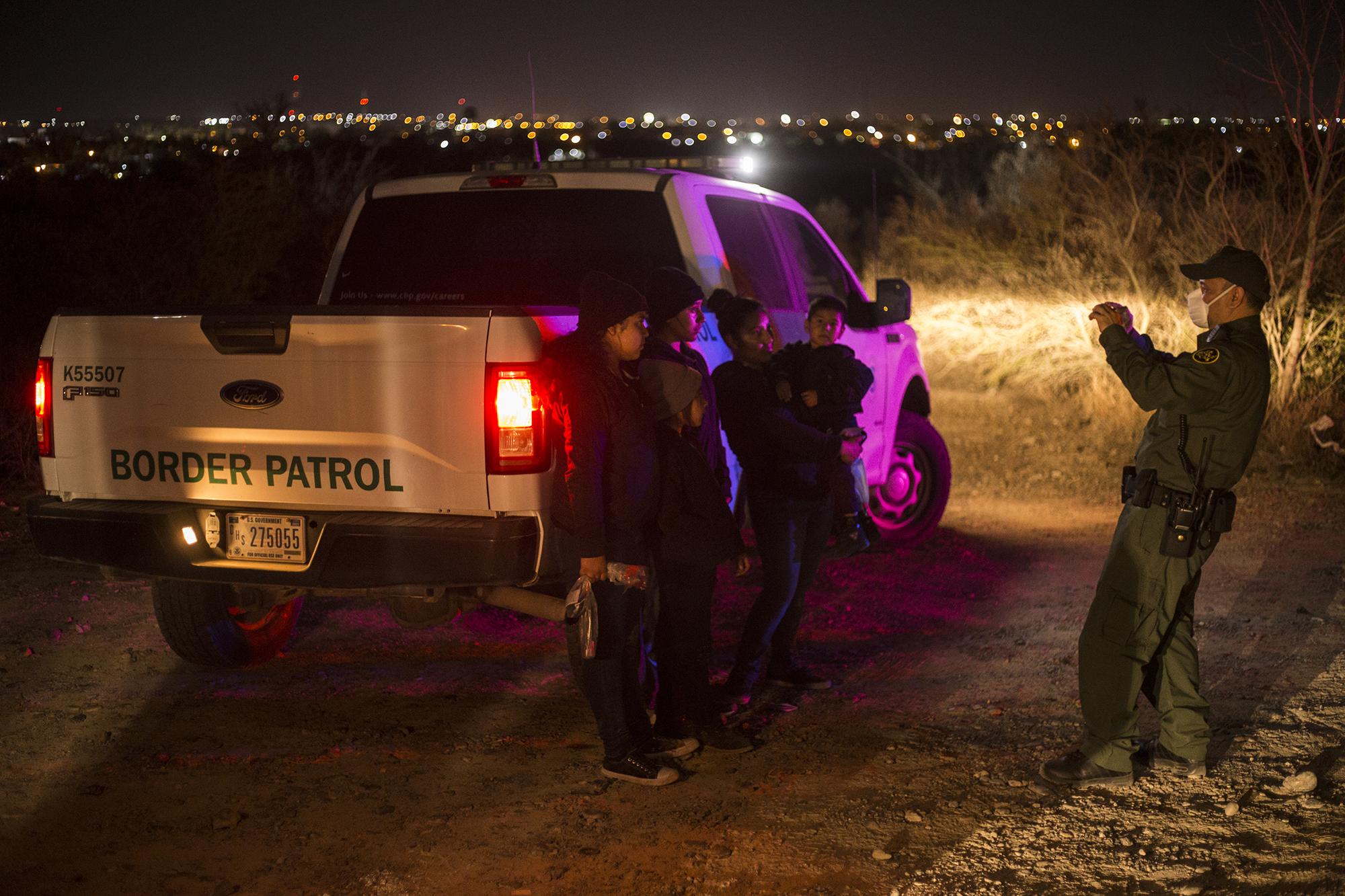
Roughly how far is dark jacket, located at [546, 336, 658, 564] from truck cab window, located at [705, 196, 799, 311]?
2031mm

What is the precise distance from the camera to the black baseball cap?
412 centimetres

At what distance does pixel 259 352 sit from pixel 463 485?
2.90ft

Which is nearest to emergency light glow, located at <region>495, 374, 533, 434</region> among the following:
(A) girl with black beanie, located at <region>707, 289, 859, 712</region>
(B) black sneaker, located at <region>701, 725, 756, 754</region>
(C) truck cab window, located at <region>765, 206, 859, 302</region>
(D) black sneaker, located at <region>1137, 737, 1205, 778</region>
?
(A) girl with black beanie, located at <region>707, 289, 859, 712</region>

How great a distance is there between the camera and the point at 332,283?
6.22 metres

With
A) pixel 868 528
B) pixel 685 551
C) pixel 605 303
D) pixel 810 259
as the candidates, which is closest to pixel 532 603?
pixel 685 551

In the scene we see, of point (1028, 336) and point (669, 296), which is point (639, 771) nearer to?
point (669, 296)

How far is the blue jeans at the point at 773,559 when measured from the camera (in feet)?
16.8

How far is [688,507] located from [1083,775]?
1.57 meters

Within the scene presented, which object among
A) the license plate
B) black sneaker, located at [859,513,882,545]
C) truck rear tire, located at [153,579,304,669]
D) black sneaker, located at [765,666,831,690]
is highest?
the license plate

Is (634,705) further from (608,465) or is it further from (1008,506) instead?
(1008,506)

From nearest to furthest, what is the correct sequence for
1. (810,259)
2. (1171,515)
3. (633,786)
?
1. (1171,515)
2. (633,786)
3. (810,259)

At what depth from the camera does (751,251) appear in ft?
21.3

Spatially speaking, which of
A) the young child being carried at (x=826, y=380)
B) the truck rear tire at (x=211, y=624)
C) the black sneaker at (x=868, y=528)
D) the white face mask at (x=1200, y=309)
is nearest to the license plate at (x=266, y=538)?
the truck rear tire at (x=211, y=624)

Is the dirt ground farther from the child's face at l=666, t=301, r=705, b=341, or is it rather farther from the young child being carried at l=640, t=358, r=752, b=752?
the child's face at l=666, t=301, r=705, b=341
